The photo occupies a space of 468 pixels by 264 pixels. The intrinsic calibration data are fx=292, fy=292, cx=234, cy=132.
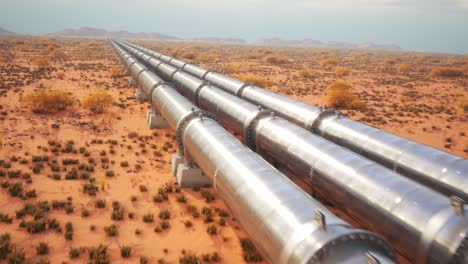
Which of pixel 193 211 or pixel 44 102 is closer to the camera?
pixel 193 211

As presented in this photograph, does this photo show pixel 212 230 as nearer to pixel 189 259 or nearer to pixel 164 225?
pixel 189 259

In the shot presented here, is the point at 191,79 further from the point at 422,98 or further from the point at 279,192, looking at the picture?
the point at 422,98

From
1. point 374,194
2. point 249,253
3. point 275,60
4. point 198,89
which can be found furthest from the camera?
point 275,60

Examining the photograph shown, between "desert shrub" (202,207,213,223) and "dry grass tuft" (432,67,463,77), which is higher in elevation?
"dry grass tuft" (432,67,463,77)

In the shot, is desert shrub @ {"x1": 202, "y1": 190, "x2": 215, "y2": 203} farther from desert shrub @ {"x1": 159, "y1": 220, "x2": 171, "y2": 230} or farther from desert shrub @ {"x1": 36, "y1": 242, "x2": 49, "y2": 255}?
desert shrub @ {"x1": 36, "y1": 242, "x2": 49, "y2": 255}

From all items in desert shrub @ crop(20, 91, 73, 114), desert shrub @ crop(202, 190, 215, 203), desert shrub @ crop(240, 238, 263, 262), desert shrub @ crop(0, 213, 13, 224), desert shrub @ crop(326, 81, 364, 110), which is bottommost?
desert shrub @ crop(0, 213, 13, 224)

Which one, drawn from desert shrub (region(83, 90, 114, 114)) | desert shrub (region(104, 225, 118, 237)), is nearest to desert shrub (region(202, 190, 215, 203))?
desert shrub (region(104, 225, 118, 237))

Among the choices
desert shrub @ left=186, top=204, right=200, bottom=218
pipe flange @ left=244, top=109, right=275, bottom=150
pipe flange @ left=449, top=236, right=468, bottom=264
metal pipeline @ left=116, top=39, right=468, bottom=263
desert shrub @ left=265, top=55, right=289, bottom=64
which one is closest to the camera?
pipe flange @ left=449, top=236, right=468, bottom=264

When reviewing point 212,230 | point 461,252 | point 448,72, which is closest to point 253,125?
point 212,230
